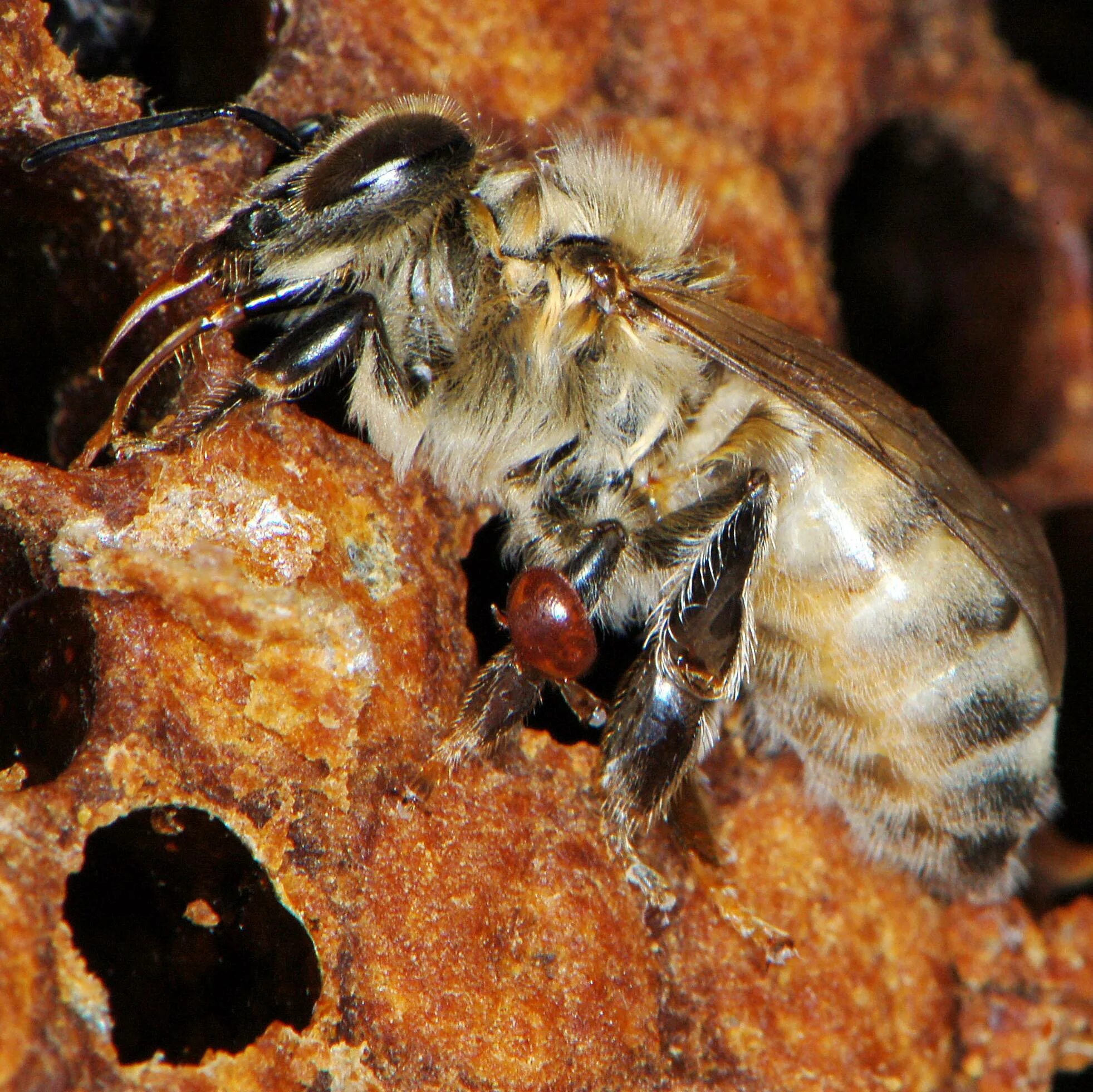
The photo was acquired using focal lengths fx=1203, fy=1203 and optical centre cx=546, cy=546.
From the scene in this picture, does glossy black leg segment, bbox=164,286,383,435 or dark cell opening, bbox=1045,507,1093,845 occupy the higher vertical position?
glossy black leg segment, bbox=164,286,383,435

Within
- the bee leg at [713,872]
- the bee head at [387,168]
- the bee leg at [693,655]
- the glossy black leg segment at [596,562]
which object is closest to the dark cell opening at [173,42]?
the bee head at [387,168]

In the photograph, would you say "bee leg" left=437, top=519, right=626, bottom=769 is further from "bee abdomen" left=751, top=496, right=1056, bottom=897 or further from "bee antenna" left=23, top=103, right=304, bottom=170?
"bee antenna" left=23, top=103, right=304, bottom=170

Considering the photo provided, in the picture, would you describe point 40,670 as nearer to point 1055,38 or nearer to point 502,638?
point 502,638

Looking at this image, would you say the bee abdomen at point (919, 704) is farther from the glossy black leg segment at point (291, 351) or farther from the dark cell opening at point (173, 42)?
the dark cell opening at point (173, 42)

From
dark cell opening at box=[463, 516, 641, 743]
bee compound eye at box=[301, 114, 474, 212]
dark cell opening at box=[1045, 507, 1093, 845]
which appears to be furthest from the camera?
dark cell opening at box=[1045, 507, 1093, 845]

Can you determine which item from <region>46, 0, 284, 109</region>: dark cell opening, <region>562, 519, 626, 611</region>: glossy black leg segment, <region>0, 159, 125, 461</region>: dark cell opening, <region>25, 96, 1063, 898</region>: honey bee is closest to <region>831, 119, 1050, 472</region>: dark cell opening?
<region>25, 96, 1063, 898</region>: honey bee

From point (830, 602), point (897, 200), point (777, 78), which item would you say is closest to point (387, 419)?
point (830, 602)

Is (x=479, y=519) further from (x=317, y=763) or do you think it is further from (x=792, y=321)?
(x=792, y=321)
